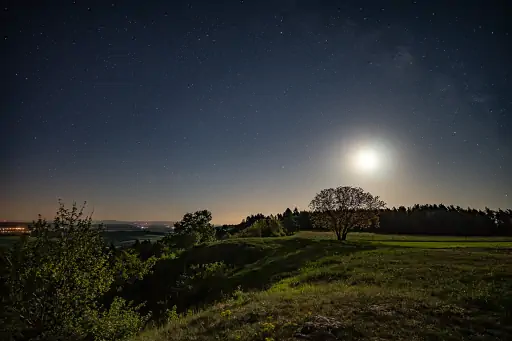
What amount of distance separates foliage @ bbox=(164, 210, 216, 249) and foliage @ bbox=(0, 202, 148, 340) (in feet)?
223

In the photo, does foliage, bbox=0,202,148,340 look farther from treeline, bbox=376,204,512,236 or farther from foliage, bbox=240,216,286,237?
treeline, bbox=376,204,512,236

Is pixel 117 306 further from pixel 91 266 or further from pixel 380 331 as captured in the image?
pixel 380 331

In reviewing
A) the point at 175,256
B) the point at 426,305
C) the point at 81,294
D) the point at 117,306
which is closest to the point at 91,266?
the point at 81,294

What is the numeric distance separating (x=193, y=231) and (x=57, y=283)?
317 ft

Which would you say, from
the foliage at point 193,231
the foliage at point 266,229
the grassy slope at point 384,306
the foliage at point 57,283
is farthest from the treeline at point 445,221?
the foliage at point 57,283

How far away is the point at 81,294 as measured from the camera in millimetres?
17531

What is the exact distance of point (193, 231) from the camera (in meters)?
112

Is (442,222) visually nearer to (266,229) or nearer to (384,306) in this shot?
(266,229)

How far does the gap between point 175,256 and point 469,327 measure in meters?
61.6

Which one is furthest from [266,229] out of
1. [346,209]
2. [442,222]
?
[442,222]

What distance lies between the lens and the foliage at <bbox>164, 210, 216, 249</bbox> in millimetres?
103125

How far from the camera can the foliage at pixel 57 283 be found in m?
16.1

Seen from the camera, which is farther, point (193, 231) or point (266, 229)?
point (193, 231)

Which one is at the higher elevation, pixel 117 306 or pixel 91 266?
pixel 91 266
